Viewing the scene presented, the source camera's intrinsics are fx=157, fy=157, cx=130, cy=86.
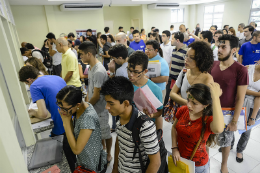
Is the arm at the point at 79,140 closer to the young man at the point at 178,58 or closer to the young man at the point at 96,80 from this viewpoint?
the young man at the point at 96,80

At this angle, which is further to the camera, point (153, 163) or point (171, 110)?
point (171, 110)

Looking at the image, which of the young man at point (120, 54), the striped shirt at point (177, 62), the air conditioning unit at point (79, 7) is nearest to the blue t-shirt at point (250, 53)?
the striped shirt at point (177, 62)

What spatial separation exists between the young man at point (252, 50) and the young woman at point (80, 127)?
3.68m

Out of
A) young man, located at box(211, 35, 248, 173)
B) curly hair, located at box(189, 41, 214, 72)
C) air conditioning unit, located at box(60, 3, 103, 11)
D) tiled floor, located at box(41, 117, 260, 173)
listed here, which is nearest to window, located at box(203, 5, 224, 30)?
air conditioning unit, located at box(60, 3, 103, 11)

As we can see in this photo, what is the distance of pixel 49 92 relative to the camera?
1729 millimetres

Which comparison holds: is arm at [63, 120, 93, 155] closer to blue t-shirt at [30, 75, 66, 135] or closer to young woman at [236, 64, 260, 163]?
blue t-shirt at [30, 75, 66, 135]

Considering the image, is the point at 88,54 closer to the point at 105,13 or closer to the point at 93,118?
the point at 93,118

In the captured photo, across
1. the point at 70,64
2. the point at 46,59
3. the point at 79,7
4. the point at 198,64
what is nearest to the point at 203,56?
the point at 198,64

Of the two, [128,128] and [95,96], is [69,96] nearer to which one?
[128,128]

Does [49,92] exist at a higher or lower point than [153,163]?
higher

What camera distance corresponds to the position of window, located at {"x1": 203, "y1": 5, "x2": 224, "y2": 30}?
40.3ft

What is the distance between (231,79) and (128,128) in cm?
127

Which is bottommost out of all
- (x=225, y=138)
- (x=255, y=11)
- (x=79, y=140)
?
(x=225, y=138)

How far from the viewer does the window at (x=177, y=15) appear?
527 inches
